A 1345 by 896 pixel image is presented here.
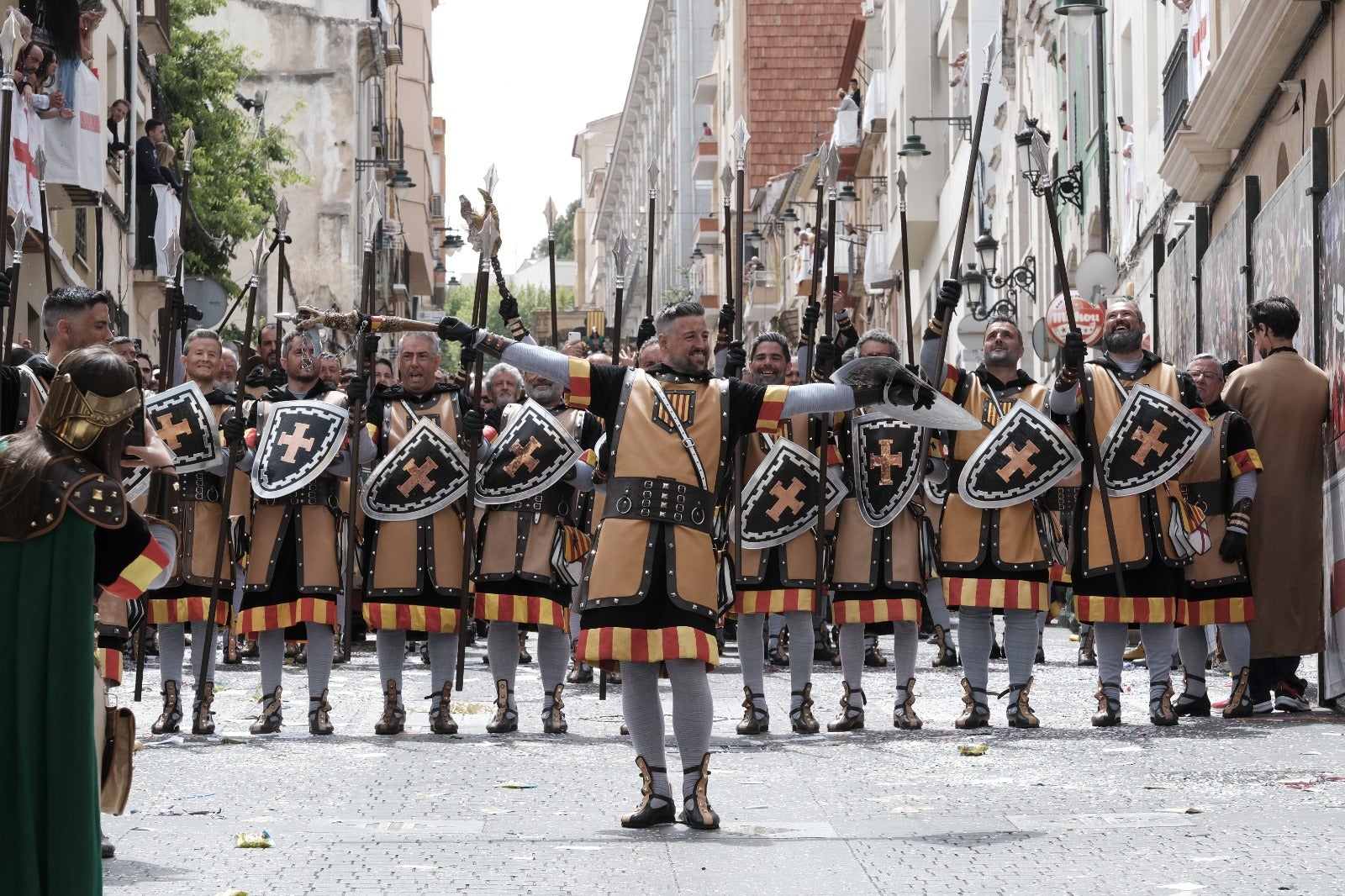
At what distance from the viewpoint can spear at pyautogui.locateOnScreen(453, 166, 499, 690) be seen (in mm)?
10719

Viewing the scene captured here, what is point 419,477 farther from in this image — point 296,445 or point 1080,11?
point 1080,11

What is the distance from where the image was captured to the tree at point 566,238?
145375mm

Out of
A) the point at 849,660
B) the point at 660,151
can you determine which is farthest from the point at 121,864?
the point at 660,151

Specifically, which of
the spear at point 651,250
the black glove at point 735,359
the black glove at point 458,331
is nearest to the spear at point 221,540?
the spear at point 651,250

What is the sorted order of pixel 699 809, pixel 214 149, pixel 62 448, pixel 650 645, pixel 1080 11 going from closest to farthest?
pixel 62 448, pixel 699 809, pixel 650 645, pixel 1080 11, pixel 214 149

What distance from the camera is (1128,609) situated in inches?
418

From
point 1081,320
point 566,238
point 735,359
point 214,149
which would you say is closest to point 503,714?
point 735,359

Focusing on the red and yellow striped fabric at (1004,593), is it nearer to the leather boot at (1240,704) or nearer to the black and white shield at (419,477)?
the leather boot at (1240,704)

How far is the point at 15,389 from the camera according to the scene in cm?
737

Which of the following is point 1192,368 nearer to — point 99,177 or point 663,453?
point 663,453

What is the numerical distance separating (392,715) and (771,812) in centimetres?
321

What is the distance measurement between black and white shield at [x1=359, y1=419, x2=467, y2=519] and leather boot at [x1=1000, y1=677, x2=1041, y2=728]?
2.78 metres

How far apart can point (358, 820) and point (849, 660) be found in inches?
148

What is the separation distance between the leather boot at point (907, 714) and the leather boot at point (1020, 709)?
17.5 inches
